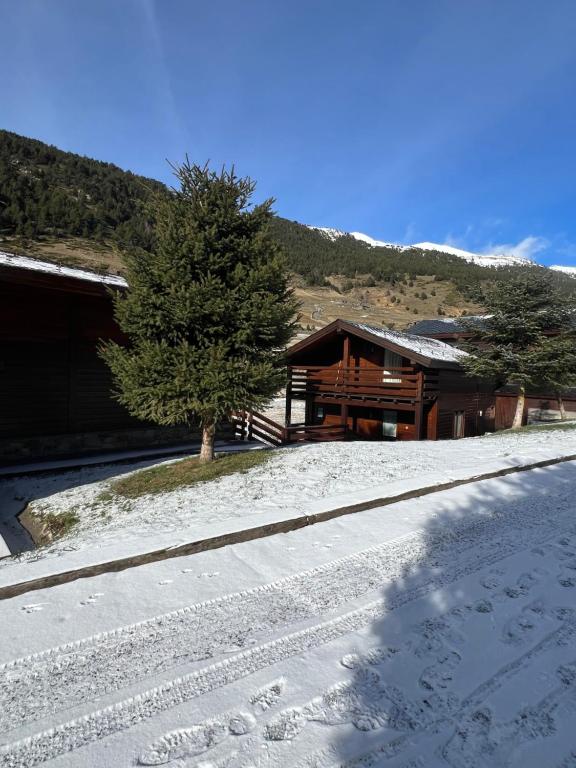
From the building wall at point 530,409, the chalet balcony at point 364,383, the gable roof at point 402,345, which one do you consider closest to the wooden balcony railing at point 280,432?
the chalet balcony at point 364,383

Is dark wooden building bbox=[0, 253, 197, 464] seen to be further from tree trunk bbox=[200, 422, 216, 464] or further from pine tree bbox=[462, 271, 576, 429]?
pine tree bbox=[462, 271, 576, 429]

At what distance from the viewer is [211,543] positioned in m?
4.86

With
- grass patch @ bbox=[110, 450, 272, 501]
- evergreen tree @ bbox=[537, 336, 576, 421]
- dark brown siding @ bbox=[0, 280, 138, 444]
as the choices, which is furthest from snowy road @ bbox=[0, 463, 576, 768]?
evergreen tree @ bbox=[537, 336, 576, 421]

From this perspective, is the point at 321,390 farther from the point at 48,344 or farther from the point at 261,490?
the point at 261,490

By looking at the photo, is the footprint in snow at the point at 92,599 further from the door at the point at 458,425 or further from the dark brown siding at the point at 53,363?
the door at the point at 458,425

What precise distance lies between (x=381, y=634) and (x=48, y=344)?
1305 centimetres

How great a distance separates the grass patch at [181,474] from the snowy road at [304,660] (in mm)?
4082

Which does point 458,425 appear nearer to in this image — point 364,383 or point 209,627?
point 364,383

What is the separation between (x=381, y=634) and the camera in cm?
337

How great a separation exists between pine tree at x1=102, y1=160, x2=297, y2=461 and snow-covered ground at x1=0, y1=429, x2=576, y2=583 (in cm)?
205

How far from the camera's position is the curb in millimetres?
3971

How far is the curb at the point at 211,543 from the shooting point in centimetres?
397

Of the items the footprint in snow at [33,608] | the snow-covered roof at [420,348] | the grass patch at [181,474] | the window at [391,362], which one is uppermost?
the snow-covered roof at [420,348]

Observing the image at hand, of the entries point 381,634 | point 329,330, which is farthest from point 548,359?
point 381,634
